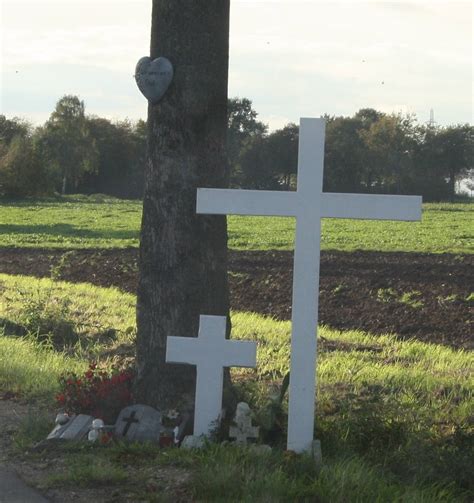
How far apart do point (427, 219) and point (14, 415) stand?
101ft

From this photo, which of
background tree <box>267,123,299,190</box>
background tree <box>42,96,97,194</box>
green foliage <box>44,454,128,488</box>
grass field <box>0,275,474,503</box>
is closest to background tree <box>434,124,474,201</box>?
background tree <box>267,123,299,190</box>

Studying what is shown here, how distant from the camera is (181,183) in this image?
652cm

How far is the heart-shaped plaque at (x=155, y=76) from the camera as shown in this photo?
6477 millimetres

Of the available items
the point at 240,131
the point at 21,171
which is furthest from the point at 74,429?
the point at 240,131

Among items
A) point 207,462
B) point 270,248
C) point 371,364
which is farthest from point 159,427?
point 270,248

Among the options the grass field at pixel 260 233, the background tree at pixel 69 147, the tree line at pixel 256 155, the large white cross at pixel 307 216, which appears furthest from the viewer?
the background tree at pixel 69 147

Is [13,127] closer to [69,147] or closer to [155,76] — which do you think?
[69,147]

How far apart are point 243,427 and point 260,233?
873 inches

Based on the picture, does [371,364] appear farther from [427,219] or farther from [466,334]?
[427,219]

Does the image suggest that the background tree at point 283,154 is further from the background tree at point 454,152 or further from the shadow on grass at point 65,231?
the shadow on grass at point 65,231

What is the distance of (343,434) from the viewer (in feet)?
20.1

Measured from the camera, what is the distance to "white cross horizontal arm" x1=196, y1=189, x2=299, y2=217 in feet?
19.0

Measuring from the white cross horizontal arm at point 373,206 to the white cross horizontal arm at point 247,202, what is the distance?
0.59ft

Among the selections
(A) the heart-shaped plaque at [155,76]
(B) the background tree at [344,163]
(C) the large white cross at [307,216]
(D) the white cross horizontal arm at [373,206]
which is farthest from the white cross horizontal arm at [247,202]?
(B) the background tree at [344,163]
